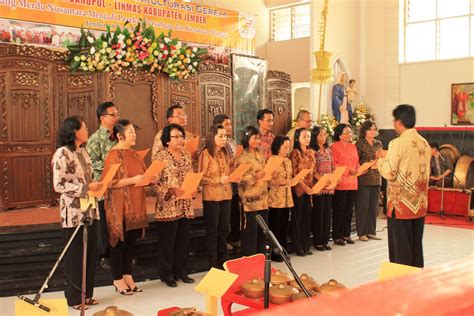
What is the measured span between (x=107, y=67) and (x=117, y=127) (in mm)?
2590

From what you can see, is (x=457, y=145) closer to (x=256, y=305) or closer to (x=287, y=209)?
(x=287, y=209)

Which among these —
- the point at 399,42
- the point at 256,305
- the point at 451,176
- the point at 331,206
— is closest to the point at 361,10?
the point at 399,42

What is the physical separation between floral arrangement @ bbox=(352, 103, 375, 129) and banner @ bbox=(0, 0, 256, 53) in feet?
8.34

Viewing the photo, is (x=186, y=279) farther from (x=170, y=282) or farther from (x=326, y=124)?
(x=326, y=124)

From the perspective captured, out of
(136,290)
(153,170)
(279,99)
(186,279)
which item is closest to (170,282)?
(186,279)

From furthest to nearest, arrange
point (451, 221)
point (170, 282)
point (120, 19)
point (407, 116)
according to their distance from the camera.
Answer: point (451, 221), point (120, 19), point (170, 282), point (407, 116)

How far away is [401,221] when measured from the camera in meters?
4.28

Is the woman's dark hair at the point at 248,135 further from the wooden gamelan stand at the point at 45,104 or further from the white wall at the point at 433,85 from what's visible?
the white wall at the point at 433,85

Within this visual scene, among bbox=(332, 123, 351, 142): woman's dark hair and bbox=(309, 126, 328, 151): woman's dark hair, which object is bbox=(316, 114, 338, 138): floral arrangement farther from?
bbox=(309, 126, 328, 151): woman's dark hair

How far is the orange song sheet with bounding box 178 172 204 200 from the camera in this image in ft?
14.3

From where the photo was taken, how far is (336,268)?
214 inches

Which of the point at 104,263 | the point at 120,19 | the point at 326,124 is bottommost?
the point at 104,263

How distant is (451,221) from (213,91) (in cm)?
409

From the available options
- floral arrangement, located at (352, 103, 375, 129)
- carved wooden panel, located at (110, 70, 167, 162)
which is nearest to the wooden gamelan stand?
carved wooden panel, located at (110, 70, 167, 162)
